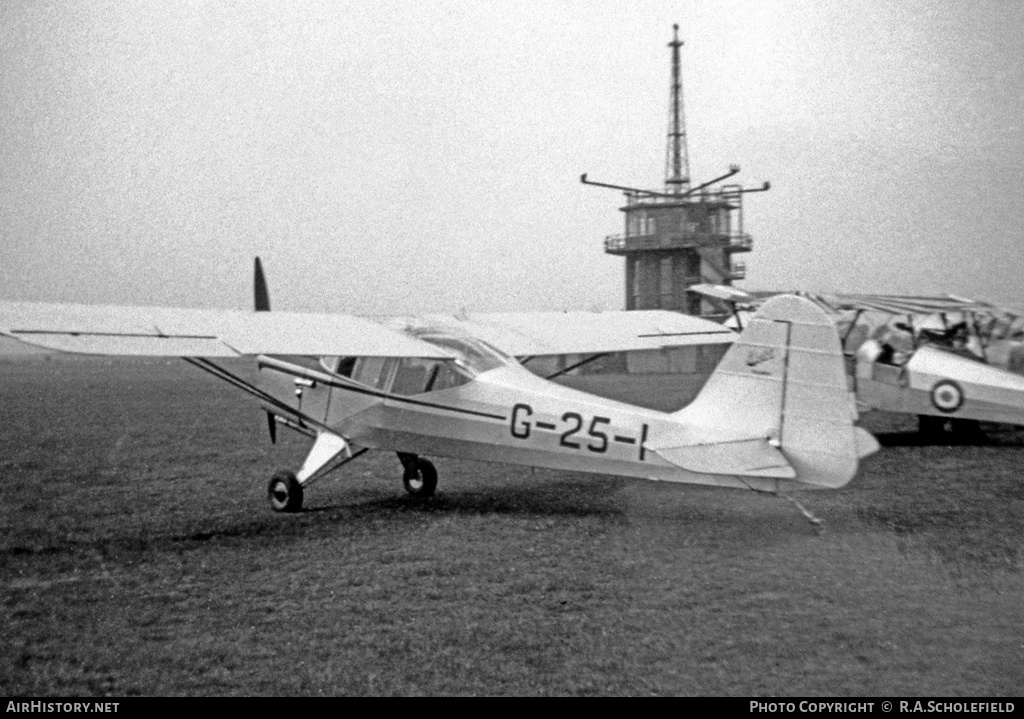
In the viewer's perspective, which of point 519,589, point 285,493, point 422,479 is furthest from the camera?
point 422,479

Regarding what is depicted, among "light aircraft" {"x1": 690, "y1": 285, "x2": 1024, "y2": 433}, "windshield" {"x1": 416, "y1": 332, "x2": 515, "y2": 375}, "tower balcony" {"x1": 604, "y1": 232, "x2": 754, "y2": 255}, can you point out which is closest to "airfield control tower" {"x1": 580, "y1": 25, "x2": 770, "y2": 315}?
"tower balcony" {"x1": 604, "y1": 232, "x2": 754, "y2": 255}

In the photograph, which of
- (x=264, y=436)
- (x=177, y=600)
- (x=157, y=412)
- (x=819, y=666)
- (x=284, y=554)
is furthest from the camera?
(x=157, y=412)

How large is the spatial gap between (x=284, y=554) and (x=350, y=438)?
2255mm

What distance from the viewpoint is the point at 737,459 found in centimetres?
616

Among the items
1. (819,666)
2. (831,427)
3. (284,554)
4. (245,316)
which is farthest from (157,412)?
(819,666)

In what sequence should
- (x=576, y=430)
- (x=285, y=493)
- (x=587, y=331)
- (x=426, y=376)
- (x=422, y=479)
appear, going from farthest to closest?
(x=587, y=331) < (x=422, y=479) < (x=426, y=376) < (x=285, y=493) < (x=576, y=430)

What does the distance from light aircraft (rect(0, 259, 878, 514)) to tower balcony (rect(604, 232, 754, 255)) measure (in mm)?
29718

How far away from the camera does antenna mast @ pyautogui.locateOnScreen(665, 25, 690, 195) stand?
4172cm

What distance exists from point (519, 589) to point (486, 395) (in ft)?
9.05

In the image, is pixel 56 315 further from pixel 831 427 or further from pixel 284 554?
pixel 831 427

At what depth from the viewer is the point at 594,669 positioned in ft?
13.2

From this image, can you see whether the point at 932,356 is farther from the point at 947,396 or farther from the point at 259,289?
the point at 259,289

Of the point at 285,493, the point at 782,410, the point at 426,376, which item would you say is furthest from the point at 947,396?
the point at 285,493

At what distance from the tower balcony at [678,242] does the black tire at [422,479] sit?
31851 mm
